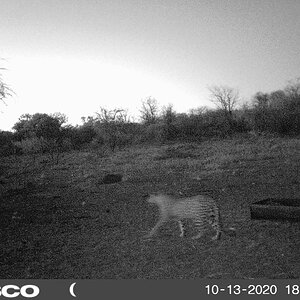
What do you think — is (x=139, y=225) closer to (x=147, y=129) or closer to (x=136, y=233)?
(x=136, y=233)

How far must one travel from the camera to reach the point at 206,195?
11664 mm

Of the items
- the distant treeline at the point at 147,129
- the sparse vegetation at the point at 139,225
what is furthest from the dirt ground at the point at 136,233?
the distant treeline at the point at 147,129

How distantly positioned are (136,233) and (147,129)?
35.2 m

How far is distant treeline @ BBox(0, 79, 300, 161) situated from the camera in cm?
3703

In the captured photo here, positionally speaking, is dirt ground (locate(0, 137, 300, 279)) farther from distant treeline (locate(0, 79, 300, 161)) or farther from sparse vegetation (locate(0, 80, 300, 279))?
distant treeline (locate(0, 79, 300, 161))

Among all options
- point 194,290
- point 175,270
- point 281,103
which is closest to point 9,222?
point 175,270

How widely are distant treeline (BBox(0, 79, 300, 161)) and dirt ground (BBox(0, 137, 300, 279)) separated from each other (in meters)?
21.4

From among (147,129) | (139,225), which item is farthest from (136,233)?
(147,129)

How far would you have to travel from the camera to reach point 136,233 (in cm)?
812

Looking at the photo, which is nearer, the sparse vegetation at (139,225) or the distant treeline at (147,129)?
the sparse vegetation at (139,225)

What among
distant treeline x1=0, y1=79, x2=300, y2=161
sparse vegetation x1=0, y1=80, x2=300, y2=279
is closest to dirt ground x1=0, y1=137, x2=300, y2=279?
sparse vegetation x1=0, y1=80, x2=300, y2=279

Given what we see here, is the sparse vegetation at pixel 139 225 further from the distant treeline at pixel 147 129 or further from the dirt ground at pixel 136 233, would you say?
the distant treeline at pixel 147 129

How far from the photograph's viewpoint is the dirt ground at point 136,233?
5989 millimetres

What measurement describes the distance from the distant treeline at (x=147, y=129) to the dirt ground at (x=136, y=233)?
21.4 meters
